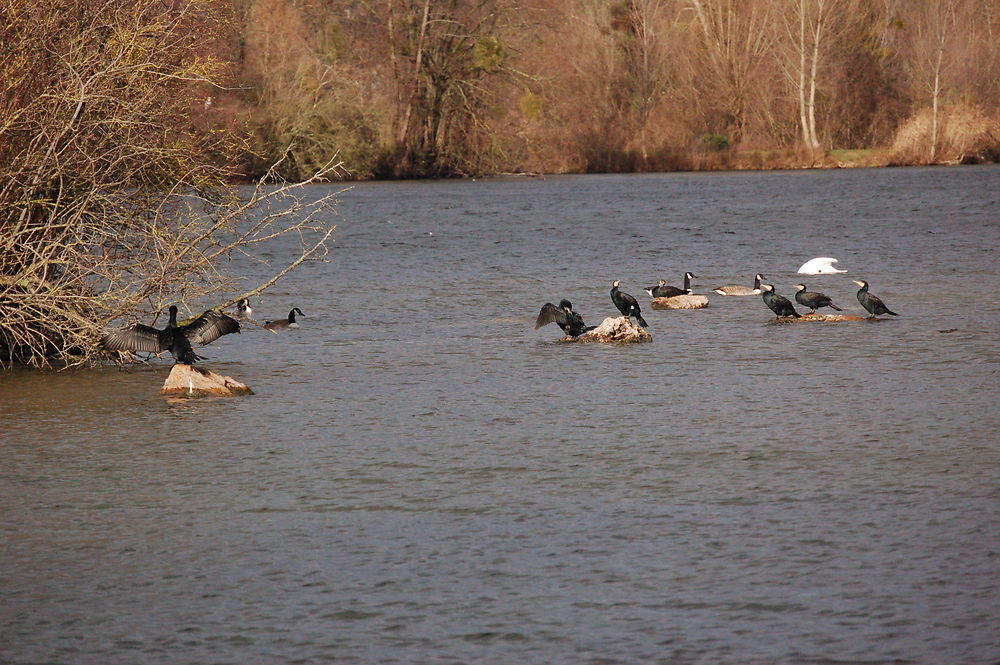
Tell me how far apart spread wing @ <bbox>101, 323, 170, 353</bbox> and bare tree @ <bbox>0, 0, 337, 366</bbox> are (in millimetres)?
154

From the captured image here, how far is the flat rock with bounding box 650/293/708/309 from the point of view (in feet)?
59.7

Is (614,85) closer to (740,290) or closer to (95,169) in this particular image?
(740,290)

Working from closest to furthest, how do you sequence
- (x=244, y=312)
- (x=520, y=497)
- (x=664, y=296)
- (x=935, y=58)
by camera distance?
(x=520, y=497)
(x=244, y=312)
(x=664, y=296)
(x=935, y=58)

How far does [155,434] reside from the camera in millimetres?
10359

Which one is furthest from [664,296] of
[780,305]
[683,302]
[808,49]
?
[808,49]

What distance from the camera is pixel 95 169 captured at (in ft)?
42.2

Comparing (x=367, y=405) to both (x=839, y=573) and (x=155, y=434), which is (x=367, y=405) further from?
(x=839, y=573)

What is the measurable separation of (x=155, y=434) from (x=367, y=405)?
195cm

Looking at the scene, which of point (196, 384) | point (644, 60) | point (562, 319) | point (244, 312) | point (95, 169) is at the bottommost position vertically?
point (196, 384)

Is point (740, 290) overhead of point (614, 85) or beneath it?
beneath

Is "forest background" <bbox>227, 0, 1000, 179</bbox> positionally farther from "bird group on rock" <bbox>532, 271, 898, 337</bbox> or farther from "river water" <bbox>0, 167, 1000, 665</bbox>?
"river water" <bbox>0, 167, 1000, 665</bbox>

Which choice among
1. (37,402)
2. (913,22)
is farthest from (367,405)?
(913,22)

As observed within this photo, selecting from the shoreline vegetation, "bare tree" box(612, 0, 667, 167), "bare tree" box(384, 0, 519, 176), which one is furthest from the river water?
"bare tree" box(612, 0, 667, 167)

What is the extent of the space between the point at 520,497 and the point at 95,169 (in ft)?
21.6
